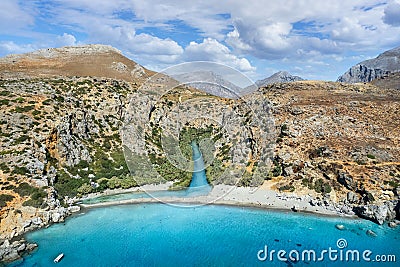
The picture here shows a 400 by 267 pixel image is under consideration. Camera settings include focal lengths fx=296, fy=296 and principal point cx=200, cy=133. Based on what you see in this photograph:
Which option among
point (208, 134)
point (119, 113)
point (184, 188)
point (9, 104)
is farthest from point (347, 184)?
point (9, 104)

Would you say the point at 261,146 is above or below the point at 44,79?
below

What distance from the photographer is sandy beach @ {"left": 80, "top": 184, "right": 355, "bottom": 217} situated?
3775cm

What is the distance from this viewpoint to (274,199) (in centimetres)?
4012

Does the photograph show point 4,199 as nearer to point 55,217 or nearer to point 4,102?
point 55,217

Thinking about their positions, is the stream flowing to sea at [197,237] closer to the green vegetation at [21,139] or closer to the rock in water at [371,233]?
the rock in water at [371,233]

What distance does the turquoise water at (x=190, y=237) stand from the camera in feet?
88.1

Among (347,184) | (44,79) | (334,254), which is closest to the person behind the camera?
(334,254)

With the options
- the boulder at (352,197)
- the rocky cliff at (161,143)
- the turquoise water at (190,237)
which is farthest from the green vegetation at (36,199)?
the boulder at (352,197)

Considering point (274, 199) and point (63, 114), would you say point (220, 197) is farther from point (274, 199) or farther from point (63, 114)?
point (63, 114)

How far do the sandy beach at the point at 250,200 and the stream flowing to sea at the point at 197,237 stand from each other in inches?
50.9

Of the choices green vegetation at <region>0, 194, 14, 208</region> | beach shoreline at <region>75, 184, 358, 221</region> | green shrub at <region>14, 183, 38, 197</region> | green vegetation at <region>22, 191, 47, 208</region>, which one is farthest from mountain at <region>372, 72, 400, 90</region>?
green vegetation at <region>0, 194, 14, 208</region>

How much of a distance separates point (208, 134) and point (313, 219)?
133 ft

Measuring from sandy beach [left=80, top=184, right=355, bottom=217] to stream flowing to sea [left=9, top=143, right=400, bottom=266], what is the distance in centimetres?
129

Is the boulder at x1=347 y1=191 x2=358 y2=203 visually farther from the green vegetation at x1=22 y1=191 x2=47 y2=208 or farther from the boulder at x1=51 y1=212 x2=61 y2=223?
the green vegetation at x1=22 y1=191 x2=47 y2=208
